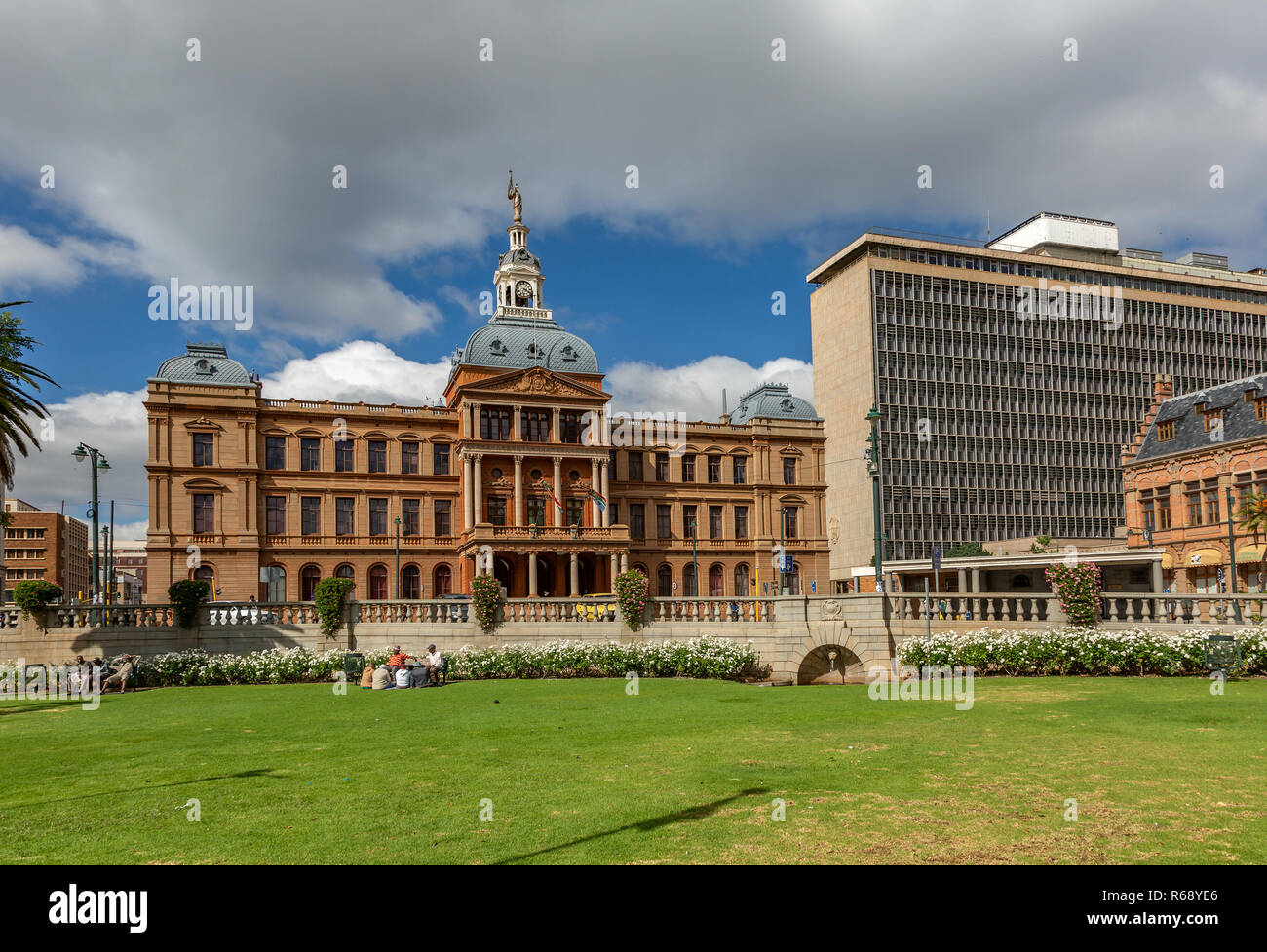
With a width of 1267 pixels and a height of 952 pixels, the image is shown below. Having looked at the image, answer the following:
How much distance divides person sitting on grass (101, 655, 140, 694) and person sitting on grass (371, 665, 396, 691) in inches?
293

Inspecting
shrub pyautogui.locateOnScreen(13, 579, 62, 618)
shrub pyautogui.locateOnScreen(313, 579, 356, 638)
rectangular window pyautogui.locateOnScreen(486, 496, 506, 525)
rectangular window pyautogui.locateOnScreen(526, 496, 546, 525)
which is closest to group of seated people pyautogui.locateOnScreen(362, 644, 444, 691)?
shrub pyautogui.locateOnScreen(313, 579, 356, 638)

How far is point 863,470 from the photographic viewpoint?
106000 mm

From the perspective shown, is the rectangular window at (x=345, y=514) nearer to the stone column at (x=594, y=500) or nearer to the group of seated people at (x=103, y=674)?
the stone column at (x=594, y=500)

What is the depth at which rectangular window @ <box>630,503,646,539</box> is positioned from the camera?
71688 millimetres

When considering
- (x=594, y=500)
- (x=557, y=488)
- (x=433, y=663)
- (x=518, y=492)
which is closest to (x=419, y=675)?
(x=433, y=663)

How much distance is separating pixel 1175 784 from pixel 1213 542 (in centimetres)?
5393

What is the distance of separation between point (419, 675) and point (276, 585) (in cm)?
4061

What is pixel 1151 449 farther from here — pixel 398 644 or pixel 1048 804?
pixel 1048 804

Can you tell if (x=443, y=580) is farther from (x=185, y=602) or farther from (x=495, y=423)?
(x=185, y=602)

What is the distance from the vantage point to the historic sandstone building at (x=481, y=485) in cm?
6081

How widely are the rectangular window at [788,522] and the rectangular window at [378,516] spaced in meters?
31.0

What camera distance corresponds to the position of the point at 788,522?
7438 centimetres
